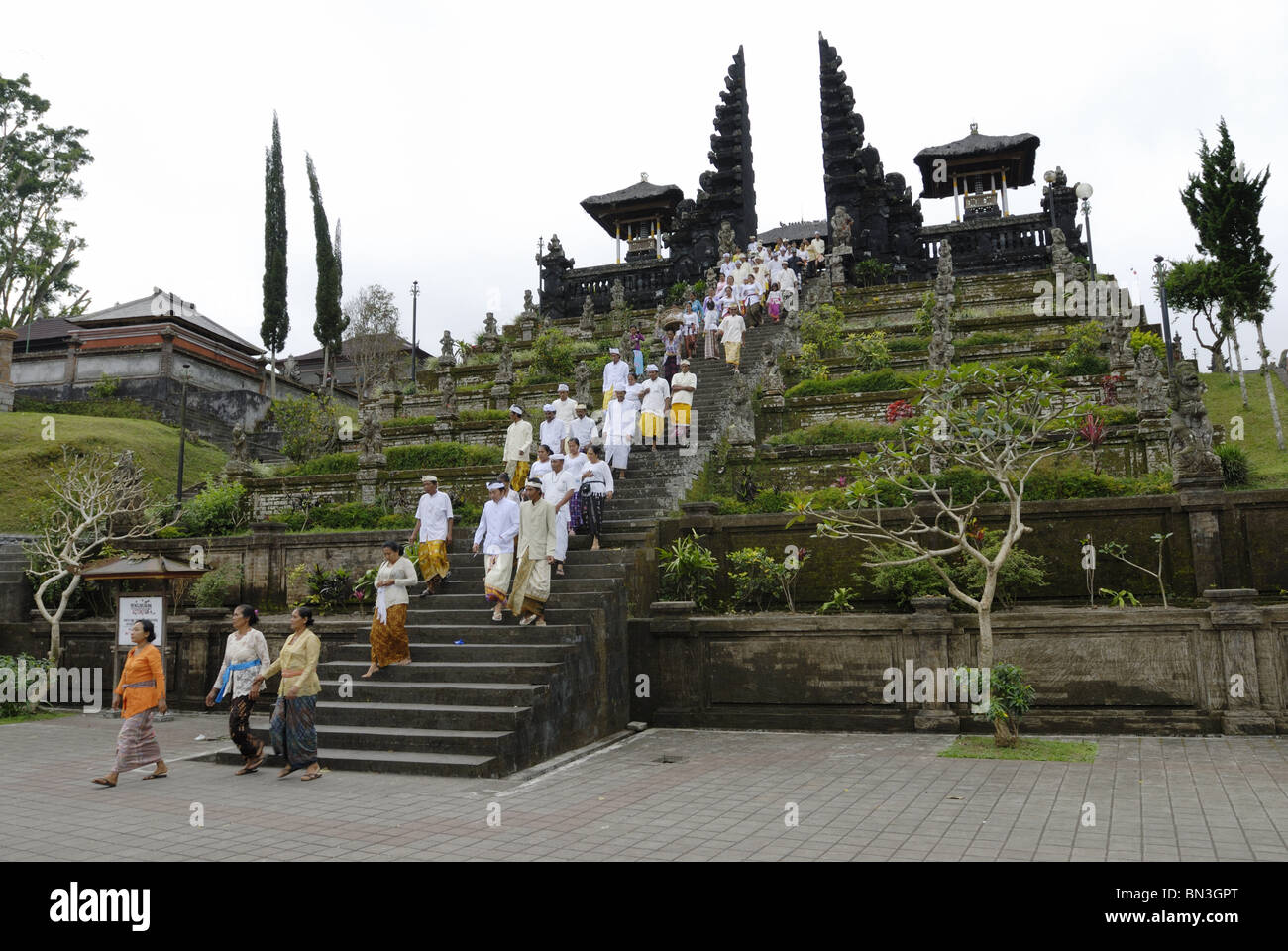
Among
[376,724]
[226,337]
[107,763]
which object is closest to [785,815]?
[376,724]

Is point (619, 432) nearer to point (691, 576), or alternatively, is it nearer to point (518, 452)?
point (518, 452)

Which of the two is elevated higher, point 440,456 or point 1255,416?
point 1255,416

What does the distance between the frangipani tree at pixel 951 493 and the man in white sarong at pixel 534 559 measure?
3.01 meters

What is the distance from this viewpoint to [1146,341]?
2045cm

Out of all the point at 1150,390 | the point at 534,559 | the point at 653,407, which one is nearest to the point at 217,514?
the point at 653,407

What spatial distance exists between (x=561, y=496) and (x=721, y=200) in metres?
29.4

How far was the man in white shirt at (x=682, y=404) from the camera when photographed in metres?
14.9

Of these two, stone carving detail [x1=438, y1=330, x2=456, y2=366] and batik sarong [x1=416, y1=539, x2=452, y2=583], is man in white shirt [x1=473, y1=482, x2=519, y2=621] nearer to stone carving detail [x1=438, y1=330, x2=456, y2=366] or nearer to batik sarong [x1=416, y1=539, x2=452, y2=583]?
batik sarong [x1=416, y1=539, x2=452, y2=583]

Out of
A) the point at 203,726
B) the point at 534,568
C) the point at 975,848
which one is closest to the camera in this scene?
the point at 975,848

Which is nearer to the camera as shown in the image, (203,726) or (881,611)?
(881,611)

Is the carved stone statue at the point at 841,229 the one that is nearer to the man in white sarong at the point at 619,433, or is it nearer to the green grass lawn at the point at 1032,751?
the man in white sarong at the point at 619,433

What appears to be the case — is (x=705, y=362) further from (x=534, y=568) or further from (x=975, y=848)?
(x=975, y=848)

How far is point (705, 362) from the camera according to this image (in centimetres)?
2092

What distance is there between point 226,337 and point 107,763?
28717 millimetres
